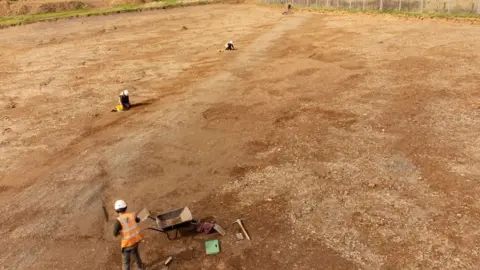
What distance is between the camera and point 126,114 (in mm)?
18828

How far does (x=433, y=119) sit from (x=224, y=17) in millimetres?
34066

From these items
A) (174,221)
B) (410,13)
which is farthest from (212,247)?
(410,13)

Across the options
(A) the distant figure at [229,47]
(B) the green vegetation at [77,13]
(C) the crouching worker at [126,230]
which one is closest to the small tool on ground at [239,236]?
(C) the crouching worker at [126,230]

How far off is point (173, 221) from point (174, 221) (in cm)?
3

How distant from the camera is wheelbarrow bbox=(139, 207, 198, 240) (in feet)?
32.1

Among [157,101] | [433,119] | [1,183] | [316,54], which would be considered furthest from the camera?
[316,54]

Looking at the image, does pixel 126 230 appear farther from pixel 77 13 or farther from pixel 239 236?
pixel 77 13

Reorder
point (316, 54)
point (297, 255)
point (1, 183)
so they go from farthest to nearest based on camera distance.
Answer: point (316, 54) < point (1, 183) < point (297, 255)

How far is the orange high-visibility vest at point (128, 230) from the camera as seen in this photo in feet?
27.5

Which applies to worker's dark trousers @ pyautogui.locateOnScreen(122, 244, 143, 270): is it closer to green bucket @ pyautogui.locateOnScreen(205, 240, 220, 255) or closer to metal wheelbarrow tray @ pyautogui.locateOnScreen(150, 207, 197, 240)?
metal wheelbarrow tray @ pyautogui.locateOnScreen(150, 207, 197, 240)

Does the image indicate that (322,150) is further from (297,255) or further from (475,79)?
(475,79)

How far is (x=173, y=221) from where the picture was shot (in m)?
9.91

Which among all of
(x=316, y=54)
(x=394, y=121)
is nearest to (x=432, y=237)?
(x=394, y=121)

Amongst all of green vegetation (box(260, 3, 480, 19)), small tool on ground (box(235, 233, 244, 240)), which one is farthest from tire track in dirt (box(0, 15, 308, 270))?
green vegetation (box(260, 3, 480, 19))
